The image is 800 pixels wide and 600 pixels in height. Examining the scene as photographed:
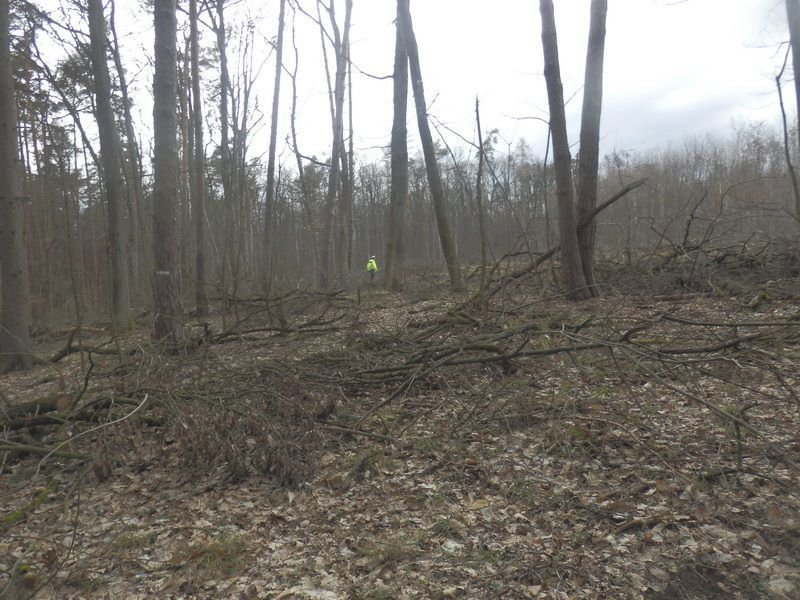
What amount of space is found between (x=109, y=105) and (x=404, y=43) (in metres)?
6.82

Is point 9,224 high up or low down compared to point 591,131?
down

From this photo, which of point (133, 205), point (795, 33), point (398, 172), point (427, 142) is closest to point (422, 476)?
point (427, 142)

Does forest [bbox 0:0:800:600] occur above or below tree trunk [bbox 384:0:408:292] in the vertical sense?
below

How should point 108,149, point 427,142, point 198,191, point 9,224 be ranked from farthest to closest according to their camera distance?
1. point 198,191
2. point 427,142
3. point 108,149
4. point 9,224

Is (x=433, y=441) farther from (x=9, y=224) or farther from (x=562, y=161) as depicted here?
(x=9, y=224)

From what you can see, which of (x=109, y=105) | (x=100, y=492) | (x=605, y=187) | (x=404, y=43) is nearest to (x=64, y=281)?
(x=109, y=105)

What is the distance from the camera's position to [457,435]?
15.1ft

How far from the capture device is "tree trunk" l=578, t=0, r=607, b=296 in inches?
350

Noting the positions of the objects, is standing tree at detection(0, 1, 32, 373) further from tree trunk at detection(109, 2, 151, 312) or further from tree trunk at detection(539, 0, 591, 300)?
tree trunk at detection(539, 0, 591, 300)

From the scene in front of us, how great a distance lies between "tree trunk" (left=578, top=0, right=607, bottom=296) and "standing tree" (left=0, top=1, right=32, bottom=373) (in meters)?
9.15

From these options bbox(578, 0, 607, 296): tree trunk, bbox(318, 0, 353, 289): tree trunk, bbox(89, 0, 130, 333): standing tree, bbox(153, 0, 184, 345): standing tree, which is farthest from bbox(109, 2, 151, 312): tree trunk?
bbox(578, 0, 607, 296): tree trunk

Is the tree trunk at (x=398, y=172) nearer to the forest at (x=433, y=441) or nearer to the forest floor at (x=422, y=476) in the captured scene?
the forest at (x=433, y=441)

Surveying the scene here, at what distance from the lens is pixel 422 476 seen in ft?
13.2

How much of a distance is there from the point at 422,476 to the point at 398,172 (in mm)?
9793
